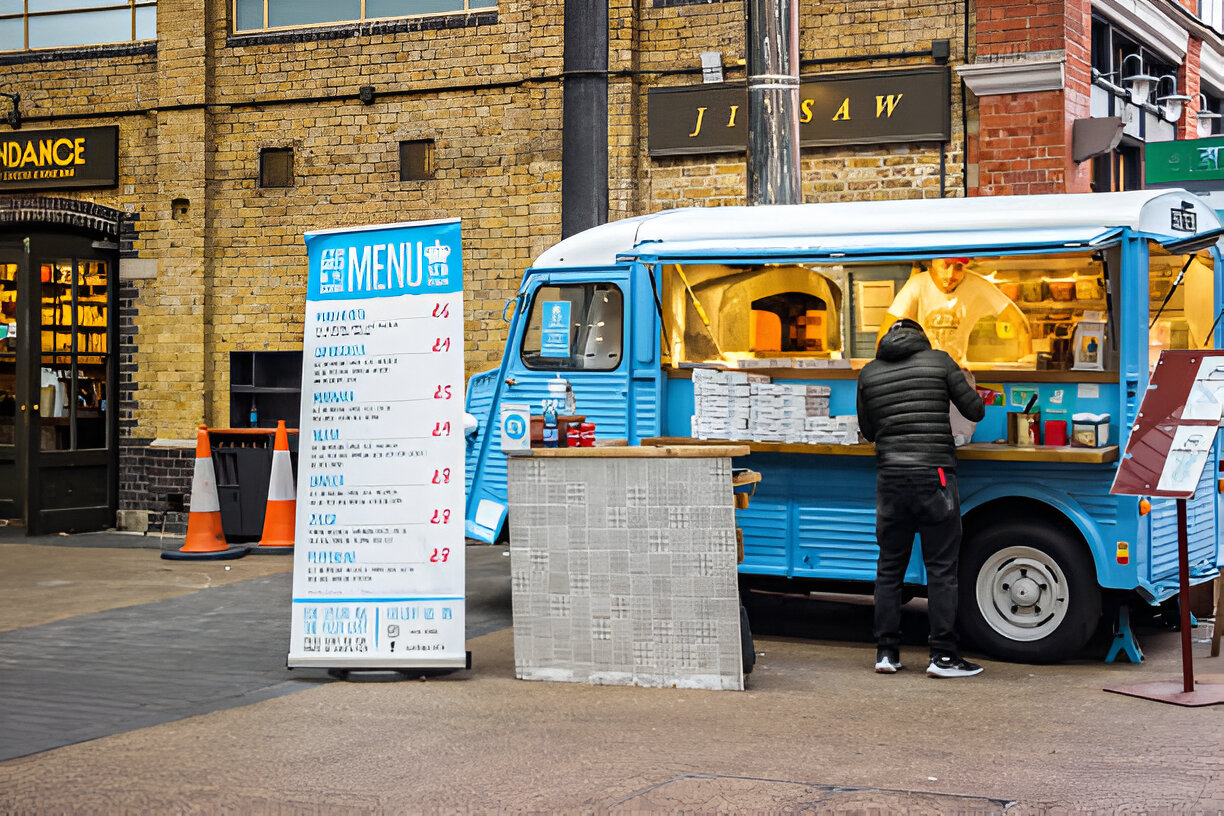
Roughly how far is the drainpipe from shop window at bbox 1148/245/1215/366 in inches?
226

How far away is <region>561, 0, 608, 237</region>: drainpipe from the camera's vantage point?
1377cm

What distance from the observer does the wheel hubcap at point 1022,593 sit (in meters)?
8.46

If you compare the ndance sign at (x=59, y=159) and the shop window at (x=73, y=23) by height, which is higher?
the shop window at (x=73, y=23)

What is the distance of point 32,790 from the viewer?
18.9 feet

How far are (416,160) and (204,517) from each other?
4116 millimetres

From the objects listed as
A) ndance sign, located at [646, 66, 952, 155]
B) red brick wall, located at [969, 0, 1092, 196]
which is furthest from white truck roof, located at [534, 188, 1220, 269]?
ndance sign, located at [646, 66, 952, 155]

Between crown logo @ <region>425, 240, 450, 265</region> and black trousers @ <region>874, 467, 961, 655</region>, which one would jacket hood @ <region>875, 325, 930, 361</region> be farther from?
crown logo @ <region>425, 240, 450, 265</region>

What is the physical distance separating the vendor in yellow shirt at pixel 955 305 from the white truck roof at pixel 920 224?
1.83 feet

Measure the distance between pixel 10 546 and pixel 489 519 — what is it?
647 cm

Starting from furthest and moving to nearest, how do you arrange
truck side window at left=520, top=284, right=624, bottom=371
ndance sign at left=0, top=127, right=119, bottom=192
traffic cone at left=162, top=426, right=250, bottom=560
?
ndance sign at left=0, top=127, right=119, bottom=192, traffic cone at left=162, top=426, right=250, bottom=560, truck side window at left=520, top=284, right=624, bottom=371

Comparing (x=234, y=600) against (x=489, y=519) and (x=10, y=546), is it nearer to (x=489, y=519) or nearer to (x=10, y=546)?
(x=489, y=519)

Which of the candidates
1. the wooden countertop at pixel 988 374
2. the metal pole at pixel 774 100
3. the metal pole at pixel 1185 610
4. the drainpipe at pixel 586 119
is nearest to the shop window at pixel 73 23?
the drainpipe at pixel 586 119

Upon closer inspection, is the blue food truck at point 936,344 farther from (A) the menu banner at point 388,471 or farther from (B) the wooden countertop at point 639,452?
(A) the menu banner at point 388,471

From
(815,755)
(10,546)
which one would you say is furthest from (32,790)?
(10,546)
